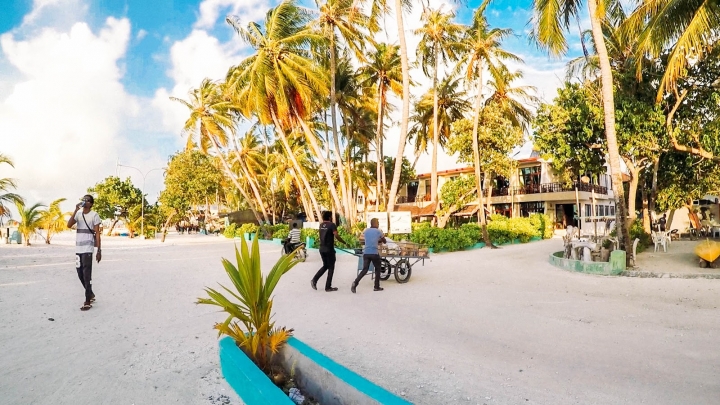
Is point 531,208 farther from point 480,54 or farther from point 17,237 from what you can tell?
point 17,237

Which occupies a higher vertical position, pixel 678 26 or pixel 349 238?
pixel 678 26

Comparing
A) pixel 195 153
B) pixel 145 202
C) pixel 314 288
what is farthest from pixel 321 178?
pixel 314 288

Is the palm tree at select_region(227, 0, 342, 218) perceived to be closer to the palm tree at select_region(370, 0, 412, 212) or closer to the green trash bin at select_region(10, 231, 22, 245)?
the palm tree at select_region(370, 0, 412, 212)

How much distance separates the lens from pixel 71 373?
404 cm

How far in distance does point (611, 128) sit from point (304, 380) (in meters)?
10.4

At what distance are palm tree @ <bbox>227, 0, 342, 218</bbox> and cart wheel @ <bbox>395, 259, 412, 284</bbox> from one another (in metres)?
11.3

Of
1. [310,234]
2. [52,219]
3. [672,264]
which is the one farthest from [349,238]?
[52,219]

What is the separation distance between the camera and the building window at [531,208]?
33.3m

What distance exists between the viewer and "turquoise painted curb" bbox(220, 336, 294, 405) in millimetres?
2775

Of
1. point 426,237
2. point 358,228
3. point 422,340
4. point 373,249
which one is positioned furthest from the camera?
point 358,228

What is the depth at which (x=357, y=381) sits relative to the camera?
282cm

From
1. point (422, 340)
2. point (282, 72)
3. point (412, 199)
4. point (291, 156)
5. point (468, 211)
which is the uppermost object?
point (282, 72)

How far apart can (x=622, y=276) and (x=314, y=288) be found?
7.28m

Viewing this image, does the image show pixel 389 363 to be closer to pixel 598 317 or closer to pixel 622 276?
pixel 598 317
